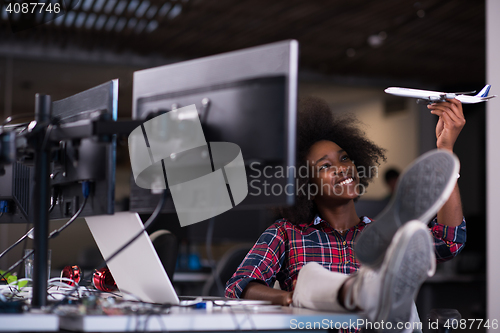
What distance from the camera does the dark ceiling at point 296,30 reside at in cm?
470

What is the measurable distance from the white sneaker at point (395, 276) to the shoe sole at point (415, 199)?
0.05 metres

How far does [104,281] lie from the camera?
161 centimetres

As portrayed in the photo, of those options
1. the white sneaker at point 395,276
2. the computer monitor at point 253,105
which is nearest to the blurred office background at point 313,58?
the computer monitor at point 253,105

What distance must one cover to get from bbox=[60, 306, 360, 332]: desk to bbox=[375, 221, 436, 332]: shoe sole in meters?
0.09

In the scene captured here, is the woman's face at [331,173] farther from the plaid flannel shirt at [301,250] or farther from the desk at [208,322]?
the desk at [208,322]

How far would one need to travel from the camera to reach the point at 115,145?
118 cm

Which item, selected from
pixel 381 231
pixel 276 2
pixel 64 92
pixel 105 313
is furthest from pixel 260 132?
pixel 64 92

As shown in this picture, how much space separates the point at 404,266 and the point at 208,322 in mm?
393

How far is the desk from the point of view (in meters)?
0.92

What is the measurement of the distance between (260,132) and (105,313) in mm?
461

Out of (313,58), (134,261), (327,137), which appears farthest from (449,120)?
(313,58)

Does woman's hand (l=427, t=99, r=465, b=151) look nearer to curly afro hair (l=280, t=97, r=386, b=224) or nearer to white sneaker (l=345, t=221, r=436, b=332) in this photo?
curly afro hair (l=280, t=97, r=386, b=224)

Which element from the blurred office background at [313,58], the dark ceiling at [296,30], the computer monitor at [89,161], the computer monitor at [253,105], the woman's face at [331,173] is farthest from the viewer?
the dark ceiling at [296,30]

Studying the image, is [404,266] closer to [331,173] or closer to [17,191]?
[331,173]
